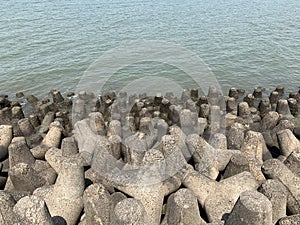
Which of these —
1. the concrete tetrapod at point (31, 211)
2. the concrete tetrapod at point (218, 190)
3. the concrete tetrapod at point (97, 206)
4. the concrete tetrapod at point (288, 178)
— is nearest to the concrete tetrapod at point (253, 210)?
the concrete tetrapod at point (218, 190)

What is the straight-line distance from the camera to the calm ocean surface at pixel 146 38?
1700 cm

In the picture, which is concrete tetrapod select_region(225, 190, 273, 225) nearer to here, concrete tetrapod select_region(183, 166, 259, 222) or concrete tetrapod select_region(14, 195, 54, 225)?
concrete tetrapod select_region(183, 166, 259, 222)

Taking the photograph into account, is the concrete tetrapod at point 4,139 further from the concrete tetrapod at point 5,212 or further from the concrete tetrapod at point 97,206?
the concrete tetrapod at point 97,206

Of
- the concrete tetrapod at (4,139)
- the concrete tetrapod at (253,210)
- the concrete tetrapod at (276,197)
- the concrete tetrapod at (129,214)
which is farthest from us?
the concrete tetrapod at (4,139)

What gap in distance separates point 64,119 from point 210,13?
21.4 metres

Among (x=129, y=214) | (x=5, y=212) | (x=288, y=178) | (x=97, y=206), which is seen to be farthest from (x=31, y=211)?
(x=288, y=178)

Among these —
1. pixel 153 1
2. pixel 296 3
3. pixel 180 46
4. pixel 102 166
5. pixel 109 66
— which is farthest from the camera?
pixel 153 1

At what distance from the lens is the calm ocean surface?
17005mm

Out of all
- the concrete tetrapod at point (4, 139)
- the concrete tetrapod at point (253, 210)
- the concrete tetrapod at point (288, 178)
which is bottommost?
the concrete tetrapod at point (4, 139)

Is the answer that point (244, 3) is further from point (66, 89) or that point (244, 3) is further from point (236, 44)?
point (66, 89)

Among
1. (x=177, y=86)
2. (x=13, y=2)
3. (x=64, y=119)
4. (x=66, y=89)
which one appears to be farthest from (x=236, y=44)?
(x=13, y=2)

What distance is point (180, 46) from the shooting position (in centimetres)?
2083

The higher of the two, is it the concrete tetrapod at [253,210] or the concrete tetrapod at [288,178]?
the concrete tetrapod at [253,210]

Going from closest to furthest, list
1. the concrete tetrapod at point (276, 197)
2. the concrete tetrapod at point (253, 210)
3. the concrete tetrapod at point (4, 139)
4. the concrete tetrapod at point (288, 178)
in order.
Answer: the concrete tetrapod at point (253, 210), the concrete tetrapod at point (276, 197), the concrete tetrapod at point (288, 178), the concrete tetrapod at point (4, 139)
